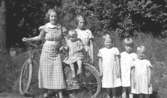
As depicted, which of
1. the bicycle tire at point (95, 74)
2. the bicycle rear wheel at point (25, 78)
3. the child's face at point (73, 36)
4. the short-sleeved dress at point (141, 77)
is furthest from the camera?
the bicycle rear wheel at point (25, 78)

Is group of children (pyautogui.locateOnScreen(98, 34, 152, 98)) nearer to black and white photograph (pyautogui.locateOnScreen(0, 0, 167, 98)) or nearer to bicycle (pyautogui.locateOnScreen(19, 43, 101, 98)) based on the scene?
black and white photograph (pyautogui.locateOnScreen(0, 0, 167, 98))

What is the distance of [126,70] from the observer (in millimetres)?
8000

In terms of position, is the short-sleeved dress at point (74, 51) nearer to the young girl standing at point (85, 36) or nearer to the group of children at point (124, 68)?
the group of children at point (124, 68)

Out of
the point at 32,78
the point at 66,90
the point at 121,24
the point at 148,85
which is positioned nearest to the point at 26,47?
the point at 121,24

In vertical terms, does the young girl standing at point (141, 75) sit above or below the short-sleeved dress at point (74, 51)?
below

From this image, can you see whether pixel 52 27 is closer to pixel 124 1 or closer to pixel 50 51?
pixel 50 51

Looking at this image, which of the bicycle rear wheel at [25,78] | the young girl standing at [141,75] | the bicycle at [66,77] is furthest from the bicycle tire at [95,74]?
the bicycle rear wheel at [25,78]

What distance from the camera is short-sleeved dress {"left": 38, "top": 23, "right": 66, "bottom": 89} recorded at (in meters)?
7.99

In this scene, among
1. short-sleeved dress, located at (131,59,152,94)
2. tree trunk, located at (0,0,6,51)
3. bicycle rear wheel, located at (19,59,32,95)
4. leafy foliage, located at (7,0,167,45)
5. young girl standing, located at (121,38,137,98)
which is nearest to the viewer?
short-sleeved dress, located at (131,59,152,94)

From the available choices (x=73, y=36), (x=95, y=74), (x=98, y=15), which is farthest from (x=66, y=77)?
(x=98, y=15)

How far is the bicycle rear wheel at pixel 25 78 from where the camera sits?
29.0 feet

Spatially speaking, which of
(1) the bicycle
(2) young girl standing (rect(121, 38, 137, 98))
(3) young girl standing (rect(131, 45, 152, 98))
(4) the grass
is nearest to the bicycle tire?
(1) the bicycle

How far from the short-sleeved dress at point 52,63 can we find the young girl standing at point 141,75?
4.66 ft

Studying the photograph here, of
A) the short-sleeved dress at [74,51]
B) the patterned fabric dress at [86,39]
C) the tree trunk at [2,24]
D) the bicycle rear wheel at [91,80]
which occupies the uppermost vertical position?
the tree trunk at [2,24]
